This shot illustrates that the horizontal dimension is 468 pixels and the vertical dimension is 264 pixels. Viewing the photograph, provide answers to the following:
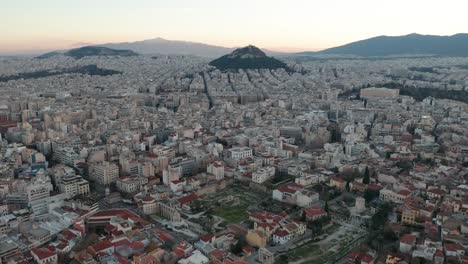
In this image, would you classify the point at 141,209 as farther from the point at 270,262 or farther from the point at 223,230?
the point at 270,262

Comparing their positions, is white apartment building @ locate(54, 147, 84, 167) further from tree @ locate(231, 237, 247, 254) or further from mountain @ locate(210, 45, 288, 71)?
mountain @ locate(210, 45, 288, 71)

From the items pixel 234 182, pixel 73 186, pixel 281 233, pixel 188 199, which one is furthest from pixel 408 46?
pixel 281 233

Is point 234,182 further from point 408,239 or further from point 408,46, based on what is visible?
point 408,46

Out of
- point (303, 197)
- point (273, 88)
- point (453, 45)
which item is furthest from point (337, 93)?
point (453, 45)

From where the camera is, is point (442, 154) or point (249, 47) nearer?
point (442, 154)

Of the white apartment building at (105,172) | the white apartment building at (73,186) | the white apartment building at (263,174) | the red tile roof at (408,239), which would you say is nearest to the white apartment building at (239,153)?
the white apartment building at (263,174)

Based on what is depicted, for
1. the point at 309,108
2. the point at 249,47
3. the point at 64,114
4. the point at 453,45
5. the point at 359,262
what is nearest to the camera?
the point at 359,262
